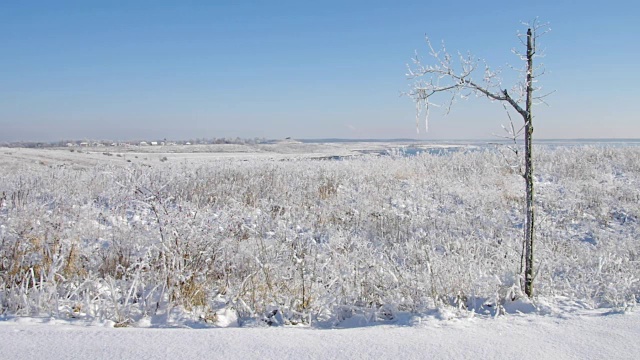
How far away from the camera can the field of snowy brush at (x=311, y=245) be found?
3.34 meters

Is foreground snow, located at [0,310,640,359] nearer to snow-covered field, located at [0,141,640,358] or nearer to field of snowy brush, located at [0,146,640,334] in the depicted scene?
snow-covered field, located at [0,141,640,358]

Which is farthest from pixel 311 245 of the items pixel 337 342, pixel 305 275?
pixel 337 342

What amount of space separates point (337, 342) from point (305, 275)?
2.19 meters

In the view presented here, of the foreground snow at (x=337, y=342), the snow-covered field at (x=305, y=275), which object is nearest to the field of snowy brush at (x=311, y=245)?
the snow-covered field at (x=305, y=275)

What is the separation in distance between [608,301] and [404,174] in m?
10.1

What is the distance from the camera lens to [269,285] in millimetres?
3762

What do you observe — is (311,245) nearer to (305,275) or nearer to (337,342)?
(305,275)

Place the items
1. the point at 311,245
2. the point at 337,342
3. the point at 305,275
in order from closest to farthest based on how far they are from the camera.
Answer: the point at 337,342 < the point at 305,275 < the point at 311,245

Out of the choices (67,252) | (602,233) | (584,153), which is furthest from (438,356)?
(584,153)

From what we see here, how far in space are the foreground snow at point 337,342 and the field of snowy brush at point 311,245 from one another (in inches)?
18.4

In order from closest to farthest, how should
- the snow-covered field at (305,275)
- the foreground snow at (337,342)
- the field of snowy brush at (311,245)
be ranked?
the foreground snow at (337,342), the snow-covered field at (305,275), the field of snowy brush at (311,245)

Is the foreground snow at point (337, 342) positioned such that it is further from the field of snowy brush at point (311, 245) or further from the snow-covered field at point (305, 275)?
the field of snowy brush at point (311, 245)

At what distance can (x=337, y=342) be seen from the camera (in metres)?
2.32

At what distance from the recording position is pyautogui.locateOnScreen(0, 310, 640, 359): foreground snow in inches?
85.6
